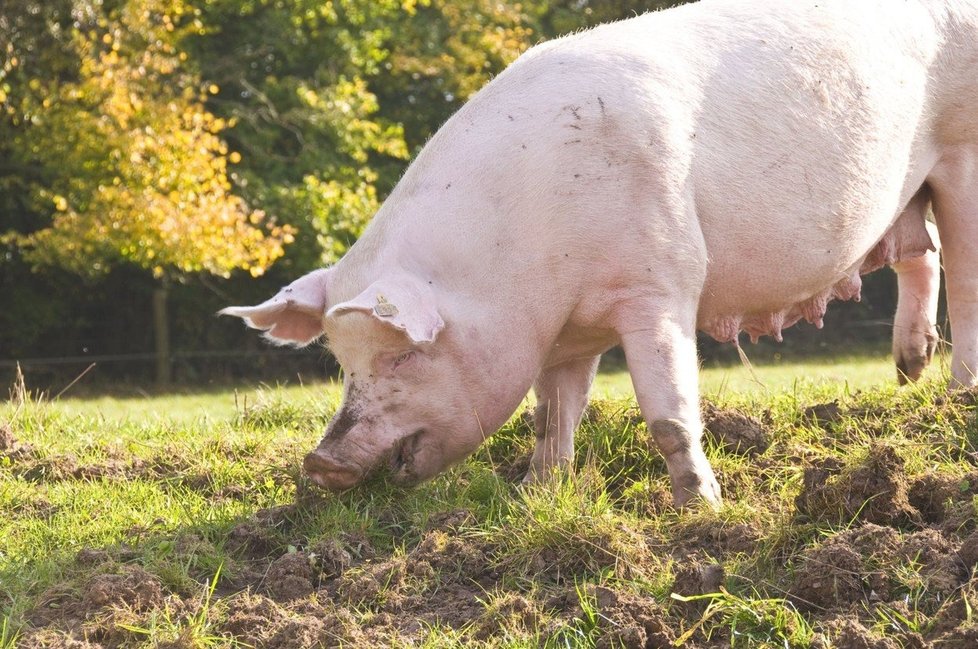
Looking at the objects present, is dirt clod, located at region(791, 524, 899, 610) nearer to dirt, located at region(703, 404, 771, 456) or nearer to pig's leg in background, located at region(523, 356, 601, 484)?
dirt, located at region(703, 404, 771, 456)

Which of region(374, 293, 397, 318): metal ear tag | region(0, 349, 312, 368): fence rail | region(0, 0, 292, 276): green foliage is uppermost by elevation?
region(374, 293, 397, 318): metal ear tag

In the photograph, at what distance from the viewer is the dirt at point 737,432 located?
5.61 m

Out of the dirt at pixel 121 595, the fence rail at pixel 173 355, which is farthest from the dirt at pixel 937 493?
the fence rail at pixel 173 355

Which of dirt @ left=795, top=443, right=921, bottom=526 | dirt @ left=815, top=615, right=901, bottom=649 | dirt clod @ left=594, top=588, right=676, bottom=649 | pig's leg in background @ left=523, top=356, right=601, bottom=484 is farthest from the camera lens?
pig's leg in background @ left=523, top=356, right=601, bottom=484

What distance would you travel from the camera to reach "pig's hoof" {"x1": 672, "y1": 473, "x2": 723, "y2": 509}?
191 inches

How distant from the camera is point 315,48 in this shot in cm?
2081

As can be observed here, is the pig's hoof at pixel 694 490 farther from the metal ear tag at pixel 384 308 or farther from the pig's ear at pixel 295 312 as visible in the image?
the pig's ear at pixel 295 312

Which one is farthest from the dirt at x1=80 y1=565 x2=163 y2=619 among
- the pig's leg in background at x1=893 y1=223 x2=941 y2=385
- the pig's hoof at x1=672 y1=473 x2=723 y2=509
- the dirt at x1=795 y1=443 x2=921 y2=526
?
the pig's leg in background at x1=893 y1=223 x2=941 y2=385

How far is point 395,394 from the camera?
5.11 metres

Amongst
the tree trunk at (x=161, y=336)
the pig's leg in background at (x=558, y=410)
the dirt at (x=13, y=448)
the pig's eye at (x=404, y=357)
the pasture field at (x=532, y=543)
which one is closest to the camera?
the pasture field at (x=532, y=543)

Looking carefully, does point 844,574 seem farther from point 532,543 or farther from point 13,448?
point 13,448

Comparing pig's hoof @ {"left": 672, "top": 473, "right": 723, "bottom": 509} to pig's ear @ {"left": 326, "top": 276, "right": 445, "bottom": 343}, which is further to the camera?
pig's hoof @ {"left": 672, "top": 473, "right": 723, "bottom": 509}

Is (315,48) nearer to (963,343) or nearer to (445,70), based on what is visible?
(445,70)

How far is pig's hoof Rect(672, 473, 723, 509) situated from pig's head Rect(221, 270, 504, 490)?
794 millimetres
